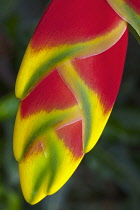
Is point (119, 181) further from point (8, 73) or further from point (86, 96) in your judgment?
point (86, 96)

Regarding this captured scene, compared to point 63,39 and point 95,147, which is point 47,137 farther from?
point 95,147

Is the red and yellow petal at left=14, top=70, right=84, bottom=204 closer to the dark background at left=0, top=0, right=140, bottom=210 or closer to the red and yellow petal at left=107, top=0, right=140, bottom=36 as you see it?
the red and yellow petal at left=107, top=0, right=140, bottom=36

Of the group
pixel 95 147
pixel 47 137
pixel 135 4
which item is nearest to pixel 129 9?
pixel 135 4

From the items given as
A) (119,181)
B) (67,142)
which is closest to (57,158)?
(67,142)

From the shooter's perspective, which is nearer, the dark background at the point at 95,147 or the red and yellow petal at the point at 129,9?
the red and yellow petal at the point at 129,9

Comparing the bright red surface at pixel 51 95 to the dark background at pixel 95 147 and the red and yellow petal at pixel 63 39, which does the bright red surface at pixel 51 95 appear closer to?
the red and yellow petal at pixel 63 39

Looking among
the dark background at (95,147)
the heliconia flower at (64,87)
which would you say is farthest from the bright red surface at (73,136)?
the dark background at (95,147)
